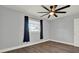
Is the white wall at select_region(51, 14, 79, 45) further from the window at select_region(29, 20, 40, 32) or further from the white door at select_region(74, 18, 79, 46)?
the window at select_region(29, 20, 40, 32)

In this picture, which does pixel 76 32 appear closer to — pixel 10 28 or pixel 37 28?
pixel 37 28

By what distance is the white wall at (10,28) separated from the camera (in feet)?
10.6

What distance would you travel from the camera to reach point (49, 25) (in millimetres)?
6664

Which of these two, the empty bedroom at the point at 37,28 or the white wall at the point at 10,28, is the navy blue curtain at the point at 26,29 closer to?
the empty bedroom at the point at 37,28

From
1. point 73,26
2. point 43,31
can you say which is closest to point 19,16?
point 43,31

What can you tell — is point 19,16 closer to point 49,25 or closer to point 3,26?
point 3,26

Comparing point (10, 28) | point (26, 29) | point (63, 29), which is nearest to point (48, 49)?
point (26, 29)

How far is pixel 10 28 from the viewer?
Answer: 11.5 feet

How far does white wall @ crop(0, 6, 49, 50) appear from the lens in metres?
3.22

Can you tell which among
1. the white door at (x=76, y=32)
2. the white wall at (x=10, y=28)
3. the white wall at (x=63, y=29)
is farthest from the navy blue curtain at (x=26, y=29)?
the white door at (x=76, y=32)

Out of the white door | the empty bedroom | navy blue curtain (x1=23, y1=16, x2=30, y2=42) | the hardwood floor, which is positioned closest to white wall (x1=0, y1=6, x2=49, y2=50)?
the empty bedroom

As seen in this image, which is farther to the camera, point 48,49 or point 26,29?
point 26,29

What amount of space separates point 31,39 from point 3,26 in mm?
1966

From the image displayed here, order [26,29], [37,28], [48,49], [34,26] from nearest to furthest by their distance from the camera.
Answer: [48,49], [26,29], [34,26], [37,28]
